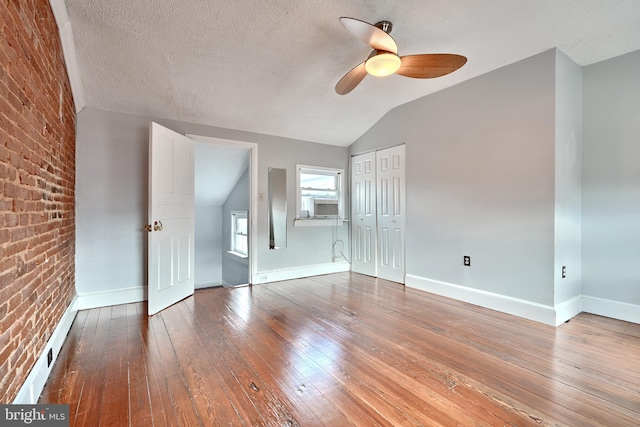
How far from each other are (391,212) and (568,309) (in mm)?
2191

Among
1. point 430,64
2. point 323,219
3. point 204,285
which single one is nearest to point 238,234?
point 204,285

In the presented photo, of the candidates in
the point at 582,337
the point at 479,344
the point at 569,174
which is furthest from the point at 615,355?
the point at 569,174

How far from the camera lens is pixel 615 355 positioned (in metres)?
2.13

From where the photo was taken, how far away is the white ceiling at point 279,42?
2244 millimetres

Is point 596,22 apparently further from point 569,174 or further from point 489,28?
point 569,174

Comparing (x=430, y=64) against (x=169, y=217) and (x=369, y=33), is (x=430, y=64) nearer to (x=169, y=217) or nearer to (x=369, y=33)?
(x=369, y=33)

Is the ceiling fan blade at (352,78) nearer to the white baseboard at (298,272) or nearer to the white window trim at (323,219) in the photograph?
the white window trim at (323,219)

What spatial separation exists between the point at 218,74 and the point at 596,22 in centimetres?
332

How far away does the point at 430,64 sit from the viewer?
2.30 metres

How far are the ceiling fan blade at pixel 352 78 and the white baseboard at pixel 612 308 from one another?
10.3 ft

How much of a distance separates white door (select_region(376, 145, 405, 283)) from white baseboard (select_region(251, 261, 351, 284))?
76 cm

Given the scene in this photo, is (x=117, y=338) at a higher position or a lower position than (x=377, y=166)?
lower

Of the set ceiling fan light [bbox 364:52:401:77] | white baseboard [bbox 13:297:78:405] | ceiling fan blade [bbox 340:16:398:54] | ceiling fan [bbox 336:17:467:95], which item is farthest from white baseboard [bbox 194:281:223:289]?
ceiling fan blade [bbox 340:16:398:54]

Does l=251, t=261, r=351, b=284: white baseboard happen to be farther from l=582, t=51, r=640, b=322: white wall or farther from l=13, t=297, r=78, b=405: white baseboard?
l=582, t=51, r=640, b=322: white wall
